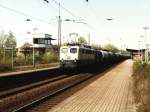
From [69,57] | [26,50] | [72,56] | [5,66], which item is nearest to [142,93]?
[72,56]

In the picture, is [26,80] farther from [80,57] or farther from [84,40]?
[84,40]

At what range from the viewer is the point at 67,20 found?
4309cm

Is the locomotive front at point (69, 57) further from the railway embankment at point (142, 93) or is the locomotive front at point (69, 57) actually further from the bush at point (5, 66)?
the railway embankment at point (142, 93)

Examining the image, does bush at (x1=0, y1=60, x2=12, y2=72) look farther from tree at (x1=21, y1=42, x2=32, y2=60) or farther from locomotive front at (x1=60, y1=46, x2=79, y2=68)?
tree at (x1=21, y1=42, x2=32, y2=60)

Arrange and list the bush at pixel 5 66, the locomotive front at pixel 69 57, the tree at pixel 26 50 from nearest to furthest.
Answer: the locomotive front at pixel 69 57 < the bush at pixel 5 66 < the tree at pixel 26 50

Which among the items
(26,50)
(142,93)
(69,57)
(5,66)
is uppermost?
(26,50)

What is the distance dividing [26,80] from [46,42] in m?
90.1

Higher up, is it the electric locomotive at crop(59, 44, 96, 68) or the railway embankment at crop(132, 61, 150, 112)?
the electric locomotive at crop(59, 44, 96, 68)

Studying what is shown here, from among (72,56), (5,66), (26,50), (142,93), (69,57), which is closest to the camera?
(142,93)

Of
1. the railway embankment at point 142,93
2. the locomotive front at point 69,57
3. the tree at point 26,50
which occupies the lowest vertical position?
the railway embankment at point 142,93

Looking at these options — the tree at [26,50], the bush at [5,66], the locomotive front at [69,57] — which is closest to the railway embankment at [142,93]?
the locomotive front at [69,57]

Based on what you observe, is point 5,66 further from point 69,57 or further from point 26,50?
point 26,50

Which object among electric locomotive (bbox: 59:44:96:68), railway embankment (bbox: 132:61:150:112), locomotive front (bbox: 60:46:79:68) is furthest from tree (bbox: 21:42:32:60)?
railway embankment (bbox: 132:61:150:112)

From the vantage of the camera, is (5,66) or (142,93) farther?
(5,66)
